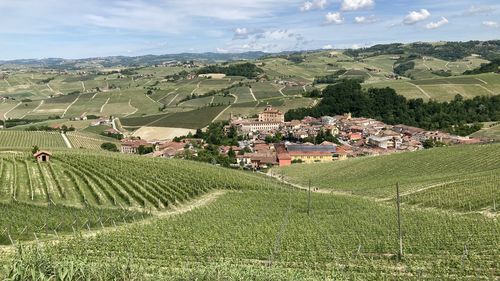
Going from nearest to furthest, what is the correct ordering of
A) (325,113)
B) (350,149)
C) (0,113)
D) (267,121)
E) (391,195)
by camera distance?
(391,195) → (350,149) → (267,121) → (325,113) → (0,113)

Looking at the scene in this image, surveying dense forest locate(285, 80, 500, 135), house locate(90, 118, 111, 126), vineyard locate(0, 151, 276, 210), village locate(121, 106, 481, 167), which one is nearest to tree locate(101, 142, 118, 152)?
village locate(121, 106, 481, 167)

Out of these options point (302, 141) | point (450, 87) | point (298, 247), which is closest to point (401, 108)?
point (450, 87)

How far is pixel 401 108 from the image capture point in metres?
130

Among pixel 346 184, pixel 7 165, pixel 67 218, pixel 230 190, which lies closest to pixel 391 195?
pixel 346 184

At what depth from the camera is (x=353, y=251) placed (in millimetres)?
21641

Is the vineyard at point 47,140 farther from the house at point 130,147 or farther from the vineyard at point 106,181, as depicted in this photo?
the vineyard at point 106,181

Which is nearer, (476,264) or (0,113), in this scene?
(476,264)

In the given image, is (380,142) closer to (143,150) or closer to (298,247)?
(143,150)

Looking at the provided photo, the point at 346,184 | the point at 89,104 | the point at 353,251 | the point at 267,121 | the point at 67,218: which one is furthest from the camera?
the point at 89,104

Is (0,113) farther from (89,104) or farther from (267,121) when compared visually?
(267,121)

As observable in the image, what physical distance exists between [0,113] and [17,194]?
142 meters

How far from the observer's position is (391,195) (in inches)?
1571

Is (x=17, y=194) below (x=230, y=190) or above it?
above

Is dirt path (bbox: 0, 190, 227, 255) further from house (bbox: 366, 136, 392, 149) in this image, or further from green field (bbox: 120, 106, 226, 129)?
green field (bbox: 120, 106, 226, 129)
